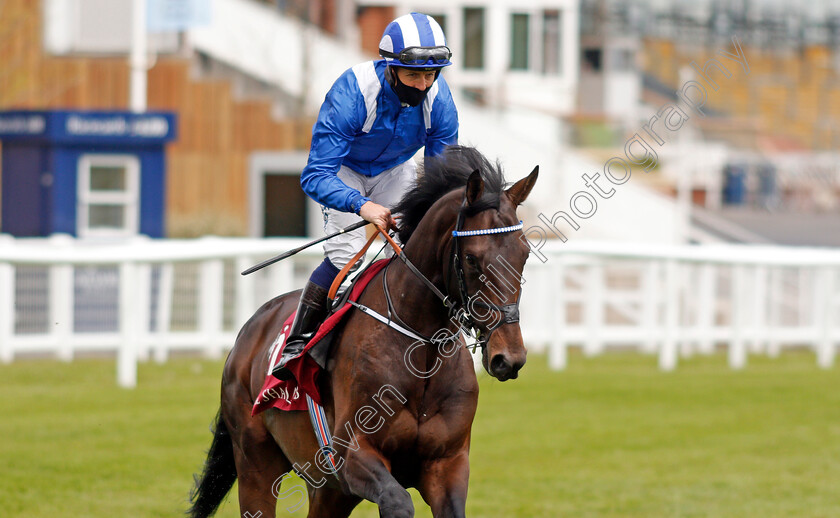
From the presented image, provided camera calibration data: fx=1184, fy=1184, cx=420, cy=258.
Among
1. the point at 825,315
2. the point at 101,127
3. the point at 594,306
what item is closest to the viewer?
the point at 594,306

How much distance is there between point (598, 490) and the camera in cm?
678

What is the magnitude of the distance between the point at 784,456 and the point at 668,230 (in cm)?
1206

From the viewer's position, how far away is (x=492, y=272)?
142 inches

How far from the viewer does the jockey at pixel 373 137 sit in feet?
13.3

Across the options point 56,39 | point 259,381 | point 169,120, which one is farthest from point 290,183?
point 259,381

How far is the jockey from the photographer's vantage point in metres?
4.04

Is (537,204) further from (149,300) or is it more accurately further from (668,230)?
(149,300)

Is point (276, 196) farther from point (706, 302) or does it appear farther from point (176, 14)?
point (706, 302)

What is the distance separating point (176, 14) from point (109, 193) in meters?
3.18

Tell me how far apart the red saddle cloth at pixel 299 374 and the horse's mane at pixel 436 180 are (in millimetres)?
211

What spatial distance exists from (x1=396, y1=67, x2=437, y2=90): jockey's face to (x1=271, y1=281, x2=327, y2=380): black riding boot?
0.84 m

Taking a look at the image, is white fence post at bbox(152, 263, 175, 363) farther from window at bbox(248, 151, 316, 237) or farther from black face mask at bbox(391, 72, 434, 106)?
window at bbox(248, 151, 316, 237)

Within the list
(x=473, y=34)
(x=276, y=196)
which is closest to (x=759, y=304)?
(x=276, y=196)

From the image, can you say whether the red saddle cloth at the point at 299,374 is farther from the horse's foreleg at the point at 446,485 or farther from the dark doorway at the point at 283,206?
the dark doorway at the point at 283,206
